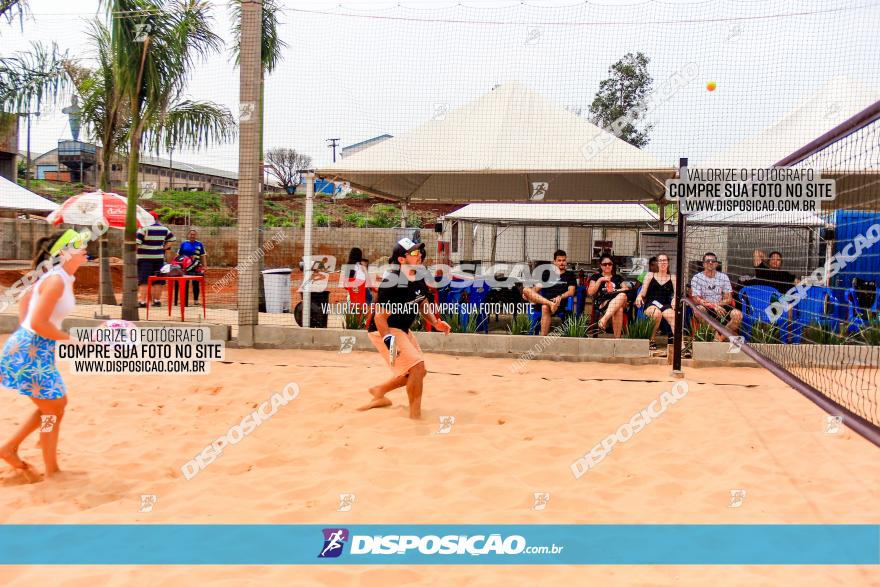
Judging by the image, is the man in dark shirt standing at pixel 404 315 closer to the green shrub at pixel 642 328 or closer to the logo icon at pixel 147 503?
the logo icon at pixel 147 503

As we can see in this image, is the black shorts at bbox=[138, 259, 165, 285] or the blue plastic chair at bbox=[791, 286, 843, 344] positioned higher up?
the black shorts at bbox=[138, 259, 165, 285]

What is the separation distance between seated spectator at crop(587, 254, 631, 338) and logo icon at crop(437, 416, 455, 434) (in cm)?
379

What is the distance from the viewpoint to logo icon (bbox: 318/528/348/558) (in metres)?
2.89

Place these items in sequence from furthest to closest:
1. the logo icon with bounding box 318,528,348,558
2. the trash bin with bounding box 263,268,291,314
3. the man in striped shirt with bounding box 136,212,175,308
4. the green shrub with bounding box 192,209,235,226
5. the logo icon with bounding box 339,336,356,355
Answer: the green shrub with bounding box 192,209,235,226, the man in striped shirt with bounding box 136,212,175,308, the trash bin with bounding box 263,268,291,314, the logo icon with bounding box 339,336,356,355, the logo icon with bounding box 318,528,348,558

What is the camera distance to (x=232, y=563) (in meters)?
2.79

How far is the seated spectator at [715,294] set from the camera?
305 inches

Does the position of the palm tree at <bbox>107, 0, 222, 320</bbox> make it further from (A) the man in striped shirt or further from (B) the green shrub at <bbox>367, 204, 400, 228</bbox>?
(B) the green shrub at <bbox>367, 204, 400, 228</bbox>

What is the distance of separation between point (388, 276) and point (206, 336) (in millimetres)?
3958

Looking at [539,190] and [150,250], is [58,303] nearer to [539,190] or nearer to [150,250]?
[150,250]

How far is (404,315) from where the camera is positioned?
203 inches

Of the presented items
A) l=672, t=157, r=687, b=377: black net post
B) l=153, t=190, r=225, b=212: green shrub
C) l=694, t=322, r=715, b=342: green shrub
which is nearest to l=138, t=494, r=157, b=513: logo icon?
l=672, t=157, r=687, b=377: black net post

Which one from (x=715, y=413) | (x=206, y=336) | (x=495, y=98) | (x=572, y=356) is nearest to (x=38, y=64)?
(x=206, y=336)

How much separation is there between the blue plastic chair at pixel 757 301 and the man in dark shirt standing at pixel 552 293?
2.10 m

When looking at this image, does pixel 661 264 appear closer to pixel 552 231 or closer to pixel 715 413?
pixel 715 413
